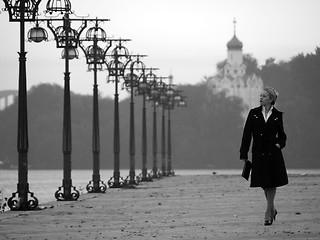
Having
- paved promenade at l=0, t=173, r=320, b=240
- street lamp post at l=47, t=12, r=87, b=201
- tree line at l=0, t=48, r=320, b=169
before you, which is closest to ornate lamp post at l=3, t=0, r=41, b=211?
paved promenade at l=0, t=173, r=320, b=240

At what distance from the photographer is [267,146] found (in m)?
21.8

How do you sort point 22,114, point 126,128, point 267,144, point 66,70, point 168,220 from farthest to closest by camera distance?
1. point 126,128
2. point 66,70
3. point 22,114
4. point 168,220
5. point 267,144

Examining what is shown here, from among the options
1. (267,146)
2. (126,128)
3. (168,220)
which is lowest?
(168,220)

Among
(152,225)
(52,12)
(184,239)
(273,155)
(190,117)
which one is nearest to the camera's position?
(184,239)

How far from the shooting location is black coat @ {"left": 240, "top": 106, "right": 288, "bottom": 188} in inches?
854

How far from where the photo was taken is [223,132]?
174625 millimetres

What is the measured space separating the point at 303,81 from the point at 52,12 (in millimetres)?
111406

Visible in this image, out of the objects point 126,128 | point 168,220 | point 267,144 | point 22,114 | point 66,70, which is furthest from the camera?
point 126,128

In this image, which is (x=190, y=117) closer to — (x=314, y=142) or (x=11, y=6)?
(x=314, y=142)

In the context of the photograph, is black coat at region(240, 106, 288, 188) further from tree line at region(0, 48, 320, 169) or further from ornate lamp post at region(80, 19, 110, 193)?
tree line at region(0, 48, 320, 169)

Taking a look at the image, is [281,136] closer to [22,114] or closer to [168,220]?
[168,220]

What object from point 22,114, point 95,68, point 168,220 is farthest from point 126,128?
point 168,220

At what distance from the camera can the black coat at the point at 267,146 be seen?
71.2 feet

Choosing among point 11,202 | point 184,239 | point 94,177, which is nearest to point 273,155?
point 184,239
